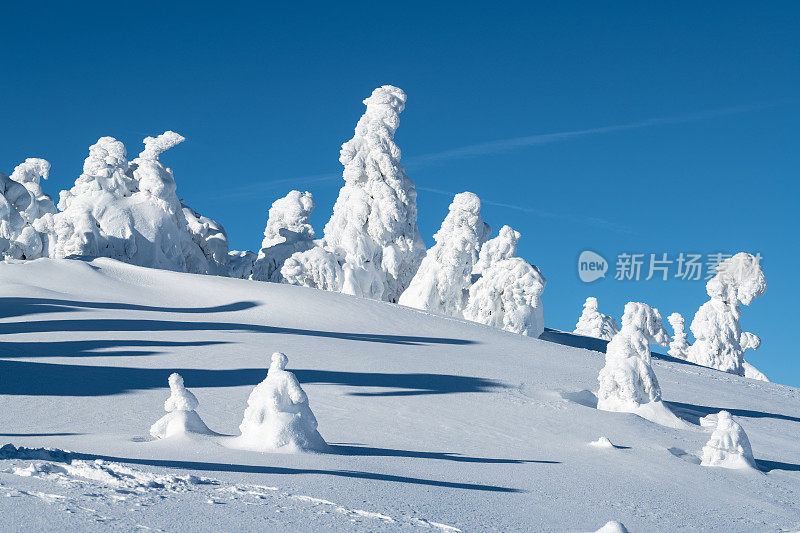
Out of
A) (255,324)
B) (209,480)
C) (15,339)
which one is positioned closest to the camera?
(209,480)

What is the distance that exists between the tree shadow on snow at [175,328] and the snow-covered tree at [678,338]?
31371 mm

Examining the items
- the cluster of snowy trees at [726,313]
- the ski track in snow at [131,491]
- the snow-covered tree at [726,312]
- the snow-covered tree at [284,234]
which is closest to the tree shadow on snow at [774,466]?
the ski track in snow at [131,491]

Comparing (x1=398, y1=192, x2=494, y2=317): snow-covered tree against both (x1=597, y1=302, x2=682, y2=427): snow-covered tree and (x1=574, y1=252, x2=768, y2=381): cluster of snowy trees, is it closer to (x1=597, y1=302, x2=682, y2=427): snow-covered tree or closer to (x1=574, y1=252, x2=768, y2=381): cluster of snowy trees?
(x1=574, y1=252, x2=768, y2=381): cluster of snowy trees

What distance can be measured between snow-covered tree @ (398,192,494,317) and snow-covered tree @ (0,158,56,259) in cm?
1648

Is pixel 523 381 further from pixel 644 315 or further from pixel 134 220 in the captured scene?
pixel 134 220

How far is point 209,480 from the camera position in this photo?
8.27m

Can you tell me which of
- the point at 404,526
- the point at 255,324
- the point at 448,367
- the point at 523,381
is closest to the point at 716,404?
the point at 523,381

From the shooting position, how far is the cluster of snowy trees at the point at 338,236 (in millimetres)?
35031

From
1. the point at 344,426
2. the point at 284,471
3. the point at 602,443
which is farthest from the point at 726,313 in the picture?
the point at 284,471

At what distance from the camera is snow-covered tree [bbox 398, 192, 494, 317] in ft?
128

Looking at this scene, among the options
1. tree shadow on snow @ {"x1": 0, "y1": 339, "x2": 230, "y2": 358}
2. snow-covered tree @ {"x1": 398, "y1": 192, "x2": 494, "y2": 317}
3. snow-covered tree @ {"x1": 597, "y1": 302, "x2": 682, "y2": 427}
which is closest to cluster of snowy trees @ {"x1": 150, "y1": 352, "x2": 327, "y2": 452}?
tree shadow on snow @ {"x1": 0, "y1": 339, "x2": 230, "y2": 358}

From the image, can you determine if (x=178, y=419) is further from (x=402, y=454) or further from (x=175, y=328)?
(x=175, y=328)

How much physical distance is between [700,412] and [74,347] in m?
13.7

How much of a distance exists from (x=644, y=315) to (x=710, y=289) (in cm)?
703
